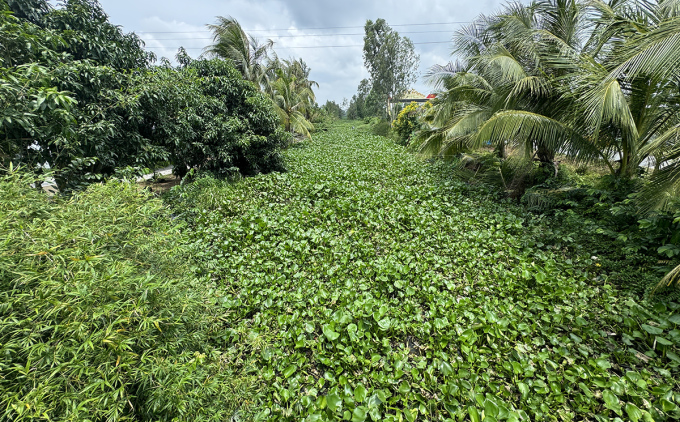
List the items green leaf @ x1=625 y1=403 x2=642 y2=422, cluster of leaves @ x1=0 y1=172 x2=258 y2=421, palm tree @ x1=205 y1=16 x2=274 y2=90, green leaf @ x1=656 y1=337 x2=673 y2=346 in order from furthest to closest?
→ 1. palm tree @ x1=205 y1=16 x2=274 y2=90
2. green leaf @ x1=656 y1=337 x2=673 y2=346
3. green leaf @ x1=625 y1=403 x2=642 y2=422
4. cluster of leaves @ x1=0 y1=172 x2=258 y2=421

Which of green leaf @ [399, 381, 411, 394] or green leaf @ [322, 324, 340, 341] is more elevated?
green leaf @ [322, 324, 340, 341]

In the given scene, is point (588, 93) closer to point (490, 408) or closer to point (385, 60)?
point (490, 408)

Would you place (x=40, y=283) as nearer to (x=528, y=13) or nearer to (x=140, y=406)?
(x=140, y=406)

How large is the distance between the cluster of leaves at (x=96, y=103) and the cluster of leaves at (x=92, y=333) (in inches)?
57.3

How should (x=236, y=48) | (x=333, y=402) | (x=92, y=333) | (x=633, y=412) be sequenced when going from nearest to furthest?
(x=92, y=333) → (x=633, y=412) → (x=333, y=402) → (x=236, y=48)

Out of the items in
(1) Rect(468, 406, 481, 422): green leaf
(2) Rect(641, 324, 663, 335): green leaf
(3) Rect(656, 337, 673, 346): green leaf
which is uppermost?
(2) Rect(641, 324, 663, 335): green leaf

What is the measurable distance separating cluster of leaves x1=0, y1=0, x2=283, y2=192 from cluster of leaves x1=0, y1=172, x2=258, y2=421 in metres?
1.46

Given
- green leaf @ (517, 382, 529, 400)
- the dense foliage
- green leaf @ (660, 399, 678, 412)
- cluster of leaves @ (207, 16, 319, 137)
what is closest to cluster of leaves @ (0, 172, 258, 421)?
green leaf @ (517, 382, 529, 400)

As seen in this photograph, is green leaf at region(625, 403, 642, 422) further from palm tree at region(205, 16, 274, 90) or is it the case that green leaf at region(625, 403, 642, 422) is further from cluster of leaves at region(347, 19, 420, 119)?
cluster of leaves at region(347, 19, 420, 119)

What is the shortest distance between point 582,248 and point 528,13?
4813 millimetres

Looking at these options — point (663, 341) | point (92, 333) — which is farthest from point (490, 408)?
point (92, 333)

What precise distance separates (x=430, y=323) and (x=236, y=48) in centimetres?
1135

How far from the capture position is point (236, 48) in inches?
375

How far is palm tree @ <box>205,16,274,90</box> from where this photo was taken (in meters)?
9.07
